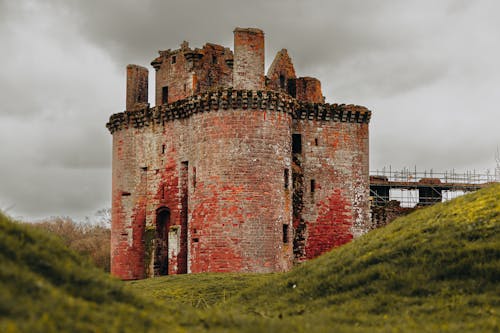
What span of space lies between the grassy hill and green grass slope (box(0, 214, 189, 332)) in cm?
2

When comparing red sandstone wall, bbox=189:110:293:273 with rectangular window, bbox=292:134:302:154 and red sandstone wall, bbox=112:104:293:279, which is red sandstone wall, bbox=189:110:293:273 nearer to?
red sandstone wall, bbox=112:104:293:279

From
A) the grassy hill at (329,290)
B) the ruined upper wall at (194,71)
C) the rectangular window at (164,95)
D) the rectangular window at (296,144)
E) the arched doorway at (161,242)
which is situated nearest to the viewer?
the grassy hill at (329,290)

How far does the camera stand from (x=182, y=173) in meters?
34.3

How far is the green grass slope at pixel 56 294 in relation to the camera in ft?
30.9

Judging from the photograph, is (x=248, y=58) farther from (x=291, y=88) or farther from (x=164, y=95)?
(x=164, y=95)

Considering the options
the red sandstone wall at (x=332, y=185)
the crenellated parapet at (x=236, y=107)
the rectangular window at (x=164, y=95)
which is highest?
the rectangular window at (x=164, y=95)

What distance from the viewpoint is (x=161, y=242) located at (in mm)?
36094

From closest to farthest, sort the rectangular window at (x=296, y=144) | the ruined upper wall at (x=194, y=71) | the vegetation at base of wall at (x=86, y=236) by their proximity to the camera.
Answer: the rectangular window at (x=296, y=144) → the ruined upper wall at (x=194, y=71) → the vegetation at base of wall at (x=86, y=236)

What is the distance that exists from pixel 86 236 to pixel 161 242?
1484 inches

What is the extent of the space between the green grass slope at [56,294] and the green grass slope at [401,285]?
1.45m

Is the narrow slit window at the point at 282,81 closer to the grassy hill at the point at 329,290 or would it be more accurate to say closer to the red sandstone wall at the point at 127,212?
the red sandstone wall at the point at 127,212

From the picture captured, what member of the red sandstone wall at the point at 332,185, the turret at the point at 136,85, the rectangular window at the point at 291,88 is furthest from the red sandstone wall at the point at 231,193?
the turret at the point at 136,85

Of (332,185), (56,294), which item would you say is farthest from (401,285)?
(332,185)

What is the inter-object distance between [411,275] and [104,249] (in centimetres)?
4512
